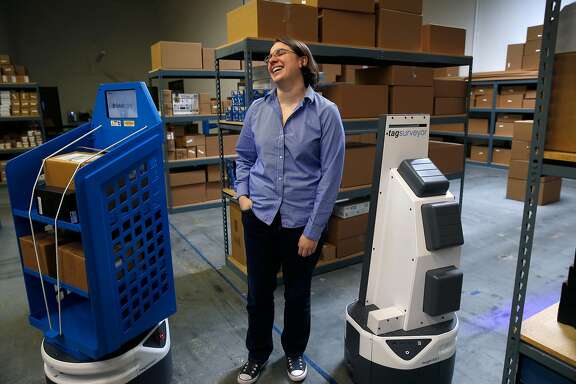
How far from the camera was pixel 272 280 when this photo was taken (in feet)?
6.08

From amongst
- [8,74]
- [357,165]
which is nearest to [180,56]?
[357,165]

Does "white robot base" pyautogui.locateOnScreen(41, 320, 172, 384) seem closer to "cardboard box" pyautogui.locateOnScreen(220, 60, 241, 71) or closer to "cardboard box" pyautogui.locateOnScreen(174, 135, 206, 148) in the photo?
"cardboard box" pyautogui.locateOnScreen(174, 135, 206, 148)

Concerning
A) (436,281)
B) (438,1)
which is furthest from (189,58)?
(438,1)

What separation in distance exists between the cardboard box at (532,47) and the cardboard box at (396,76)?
4594 millimetres

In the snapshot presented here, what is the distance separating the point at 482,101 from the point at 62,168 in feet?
24.9

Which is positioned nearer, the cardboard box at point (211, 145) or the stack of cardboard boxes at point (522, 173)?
the stack of cardboard boxes at point (522, 173)

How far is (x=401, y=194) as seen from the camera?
5.50 feet

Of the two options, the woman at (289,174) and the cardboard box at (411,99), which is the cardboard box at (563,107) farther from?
the cardboard box at (411,99)

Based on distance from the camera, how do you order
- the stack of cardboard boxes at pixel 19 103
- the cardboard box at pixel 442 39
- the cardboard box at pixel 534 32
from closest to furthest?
the cardboard box at pixel 442 39 < the stack of cardboard boxes at pixel 19 103 < the cardboard box at pixel 534 32

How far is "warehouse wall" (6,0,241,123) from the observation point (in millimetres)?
8656

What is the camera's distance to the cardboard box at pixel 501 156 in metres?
7.12

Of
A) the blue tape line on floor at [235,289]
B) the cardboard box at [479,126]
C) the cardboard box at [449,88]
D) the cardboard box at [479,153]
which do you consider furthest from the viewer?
the cardboard box at [479,153]

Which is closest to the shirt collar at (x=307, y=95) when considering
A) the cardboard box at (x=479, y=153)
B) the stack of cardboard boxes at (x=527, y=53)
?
the stack of cardboard boxes at (x=527, y=53)

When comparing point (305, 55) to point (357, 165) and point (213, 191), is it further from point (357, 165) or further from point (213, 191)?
point (213, 191)
